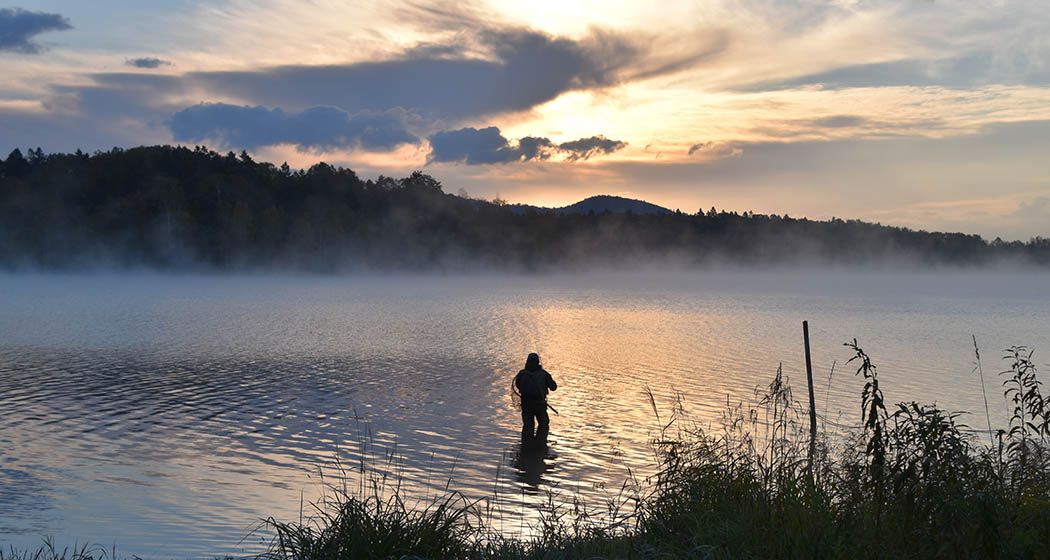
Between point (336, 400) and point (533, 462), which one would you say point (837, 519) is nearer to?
point (533, 462)

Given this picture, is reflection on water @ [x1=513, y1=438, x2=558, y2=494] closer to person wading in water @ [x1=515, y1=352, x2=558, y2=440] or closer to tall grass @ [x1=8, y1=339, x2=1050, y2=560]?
person wading in water @ [x1=515, y1=352, x2=558, y2=440]

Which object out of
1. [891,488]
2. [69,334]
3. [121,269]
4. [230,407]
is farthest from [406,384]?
[121,269]

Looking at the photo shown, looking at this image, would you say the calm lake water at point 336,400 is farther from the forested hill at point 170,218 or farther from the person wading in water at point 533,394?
the forested hill at point 170,218

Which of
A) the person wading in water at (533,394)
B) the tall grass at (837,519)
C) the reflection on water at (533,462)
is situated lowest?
the reflection on water at (533,462)

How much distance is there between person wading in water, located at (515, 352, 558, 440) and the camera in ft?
59.0

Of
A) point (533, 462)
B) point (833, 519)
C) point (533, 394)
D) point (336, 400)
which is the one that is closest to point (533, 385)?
point (533, 394)

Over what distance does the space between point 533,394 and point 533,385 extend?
0.18m

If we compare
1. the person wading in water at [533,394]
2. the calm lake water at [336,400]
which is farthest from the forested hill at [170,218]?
the person wading in water at [533,394]

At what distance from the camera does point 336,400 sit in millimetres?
23906

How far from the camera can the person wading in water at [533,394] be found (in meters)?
18.0

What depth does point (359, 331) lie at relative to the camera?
48125mm

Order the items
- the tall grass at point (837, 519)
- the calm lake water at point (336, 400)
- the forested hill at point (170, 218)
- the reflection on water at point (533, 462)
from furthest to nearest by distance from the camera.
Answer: the forested hill at point (170, 218)
the reflection on water at point (533, 462)
the calm lake water at point (336, 400)
the tall grass at point (837, 519)

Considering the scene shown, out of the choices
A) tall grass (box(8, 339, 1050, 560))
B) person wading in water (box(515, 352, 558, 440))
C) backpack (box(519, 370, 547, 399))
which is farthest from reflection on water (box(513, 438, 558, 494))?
tall grass (box(8, 339, 1050, 560))

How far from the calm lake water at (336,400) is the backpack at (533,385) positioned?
114cm
